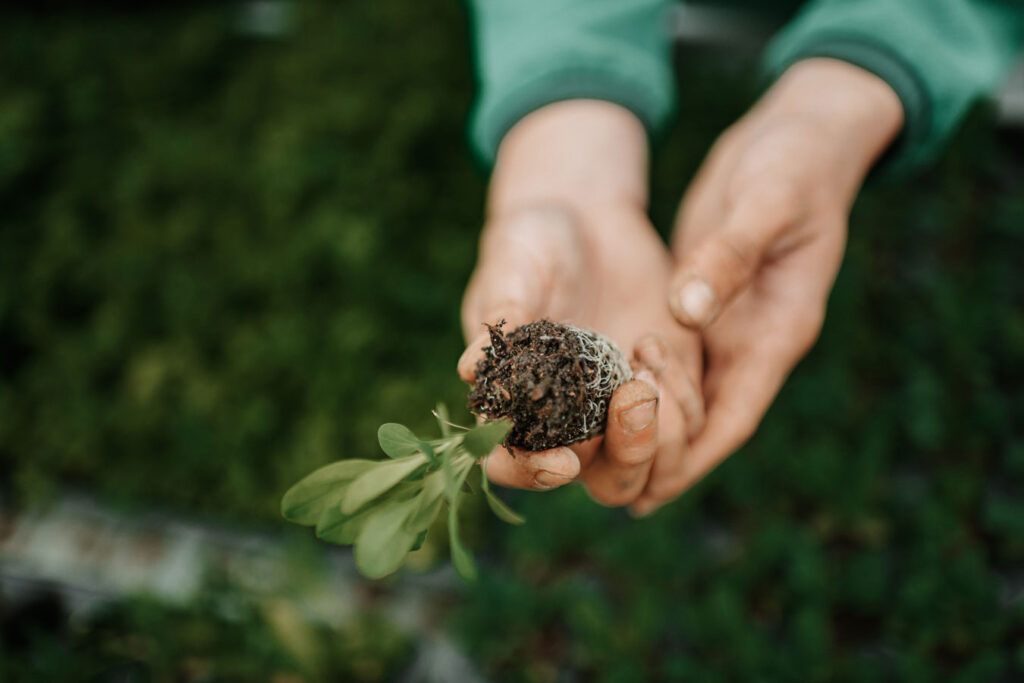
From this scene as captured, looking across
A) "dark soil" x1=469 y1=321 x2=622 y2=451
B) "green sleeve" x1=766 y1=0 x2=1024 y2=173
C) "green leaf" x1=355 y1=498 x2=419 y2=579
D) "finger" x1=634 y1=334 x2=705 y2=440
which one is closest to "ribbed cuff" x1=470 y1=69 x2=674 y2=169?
"green sleeve" x1=766 y1=0 x2=1024 y2=173

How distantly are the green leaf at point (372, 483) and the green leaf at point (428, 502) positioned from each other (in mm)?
50

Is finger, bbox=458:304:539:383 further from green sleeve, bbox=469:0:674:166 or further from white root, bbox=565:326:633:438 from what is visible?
green sleeve, bbox=469:0:674:166

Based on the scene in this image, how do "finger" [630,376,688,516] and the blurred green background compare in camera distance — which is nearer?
"finger" [630,376,688,516]

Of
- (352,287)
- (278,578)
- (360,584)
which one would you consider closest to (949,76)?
(352,287)

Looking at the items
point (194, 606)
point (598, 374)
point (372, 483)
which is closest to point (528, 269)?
point (598, 374)

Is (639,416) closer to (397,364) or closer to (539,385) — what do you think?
(539,385)

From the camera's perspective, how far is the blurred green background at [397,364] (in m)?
1.90

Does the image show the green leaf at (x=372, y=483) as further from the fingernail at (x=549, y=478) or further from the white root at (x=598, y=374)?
the white root at (x=598, y=374)

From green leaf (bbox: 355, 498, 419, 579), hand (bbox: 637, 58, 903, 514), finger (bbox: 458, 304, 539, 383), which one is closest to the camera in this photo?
green leaf (bbox: 355, 498, 419, 579)

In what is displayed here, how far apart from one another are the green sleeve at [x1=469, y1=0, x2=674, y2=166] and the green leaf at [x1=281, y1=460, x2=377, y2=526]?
129cm

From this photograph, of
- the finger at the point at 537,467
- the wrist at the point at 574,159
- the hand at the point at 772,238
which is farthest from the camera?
the wrist at the point at 574,159

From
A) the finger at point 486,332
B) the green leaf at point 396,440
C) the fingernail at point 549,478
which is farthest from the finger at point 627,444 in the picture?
the green leaf at point 396,440

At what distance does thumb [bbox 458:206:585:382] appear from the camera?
53.4 inches

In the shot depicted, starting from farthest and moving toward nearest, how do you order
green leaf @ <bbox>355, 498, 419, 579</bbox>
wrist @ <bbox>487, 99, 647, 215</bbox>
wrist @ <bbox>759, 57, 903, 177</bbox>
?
wrist @ <bbox>487, 99, 647, 215</bbox> < wrist @ <bbox>759, 57, 903, 177</bbox> < green leaf @ <bbox>355, 498, 419, 579</bbox>
